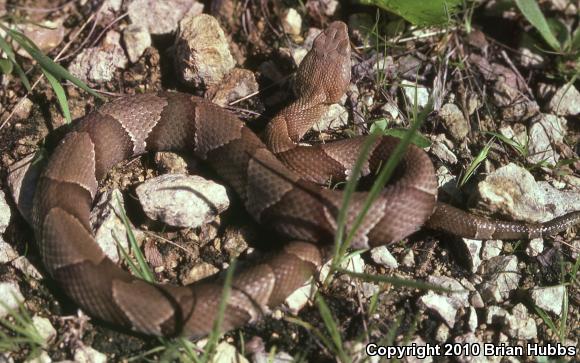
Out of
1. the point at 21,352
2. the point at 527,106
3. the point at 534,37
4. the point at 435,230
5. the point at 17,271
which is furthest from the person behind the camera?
the point at 534,37

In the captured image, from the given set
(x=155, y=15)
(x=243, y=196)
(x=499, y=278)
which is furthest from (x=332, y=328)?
(x=155, y=15)

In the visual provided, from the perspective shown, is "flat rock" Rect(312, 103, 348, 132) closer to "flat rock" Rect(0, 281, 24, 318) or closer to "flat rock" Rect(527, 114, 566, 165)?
"flat rock" Rect(527, 114, 566, 165)

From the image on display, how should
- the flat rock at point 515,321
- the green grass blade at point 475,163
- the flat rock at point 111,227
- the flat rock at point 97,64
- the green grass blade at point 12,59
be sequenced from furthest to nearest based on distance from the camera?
the flat rock at point 97,64 → the green grass blade at point 475,163 → the green grass blade at point 12,59 → the flat rock at point 111,227 → the flat rock at point 515,321

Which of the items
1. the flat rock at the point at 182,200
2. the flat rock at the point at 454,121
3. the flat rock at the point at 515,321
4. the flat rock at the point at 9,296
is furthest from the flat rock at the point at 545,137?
the flat rock at the point at 9,296

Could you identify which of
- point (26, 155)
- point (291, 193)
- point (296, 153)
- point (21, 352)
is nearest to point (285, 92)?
point (296, 153)

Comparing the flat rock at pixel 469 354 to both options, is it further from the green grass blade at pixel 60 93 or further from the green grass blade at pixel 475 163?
the green grass blade at pixel 60 93

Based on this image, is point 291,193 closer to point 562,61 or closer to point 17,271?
point 17,271
